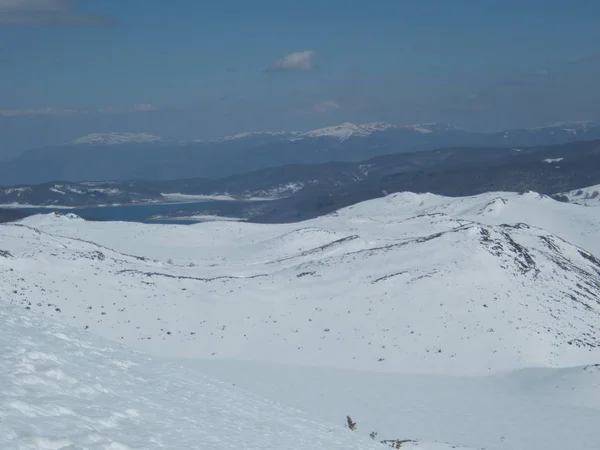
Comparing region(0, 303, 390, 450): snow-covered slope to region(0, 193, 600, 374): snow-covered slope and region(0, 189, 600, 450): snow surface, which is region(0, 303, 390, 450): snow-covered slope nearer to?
region(0, 189, 600, 450): snow surface

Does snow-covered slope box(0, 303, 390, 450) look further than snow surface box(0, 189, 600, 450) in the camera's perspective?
No

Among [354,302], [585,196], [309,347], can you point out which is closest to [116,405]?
[309,347]

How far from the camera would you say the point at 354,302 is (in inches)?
1308

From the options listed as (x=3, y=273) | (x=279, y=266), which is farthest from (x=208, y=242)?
(x=3, y=273)

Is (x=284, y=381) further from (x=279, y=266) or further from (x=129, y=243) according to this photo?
(x=129, y=243)

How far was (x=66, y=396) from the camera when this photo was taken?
9.21 m

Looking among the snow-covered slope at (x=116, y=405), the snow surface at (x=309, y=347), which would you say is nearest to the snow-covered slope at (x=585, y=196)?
the snow surface at (x=309, y=347)

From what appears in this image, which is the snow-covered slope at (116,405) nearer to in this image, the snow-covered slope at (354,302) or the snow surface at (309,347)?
the snow surface at (309,347)

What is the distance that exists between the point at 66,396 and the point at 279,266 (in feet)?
119

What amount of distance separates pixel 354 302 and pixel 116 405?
962 inches

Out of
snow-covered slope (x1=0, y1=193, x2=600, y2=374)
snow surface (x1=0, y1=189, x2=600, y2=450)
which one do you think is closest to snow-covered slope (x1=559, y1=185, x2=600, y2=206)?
snow surface (x1=0, y1=189, x2=600, y2=450)

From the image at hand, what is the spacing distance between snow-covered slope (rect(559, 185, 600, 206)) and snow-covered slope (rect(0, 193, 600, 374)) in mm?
74807

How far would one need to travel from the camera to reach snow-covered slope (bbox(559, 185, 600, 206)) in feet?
373

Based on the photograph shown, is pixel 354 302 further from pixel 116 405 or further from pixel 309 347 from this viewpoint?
pixel 116 405
